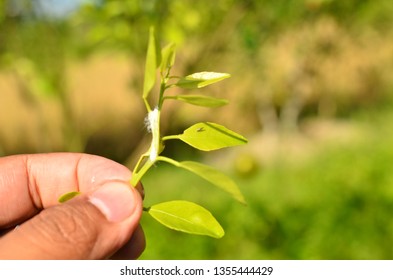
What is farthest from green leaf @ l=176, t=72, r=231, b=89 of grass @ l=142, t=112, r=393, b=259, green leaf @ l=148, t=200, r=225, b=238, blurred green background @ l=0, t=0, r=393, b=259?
grass @ l=142, t=112, r=393, b=259

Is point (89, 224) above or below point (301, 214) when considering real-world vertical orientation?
above

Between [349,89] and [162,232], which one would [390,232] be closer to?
[162,232]

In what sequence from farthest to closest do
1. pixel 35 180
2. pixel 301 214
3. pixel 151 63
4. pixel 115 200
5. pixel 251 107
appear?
pixel 251 107 → pixel 301 214 → pixel 35 180 → pixel 115 200 → pixel 151 63

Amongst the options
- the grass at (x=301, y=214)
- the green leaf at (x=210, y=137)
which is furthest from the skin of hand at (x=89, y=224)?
the grass at (x=301, y=214)

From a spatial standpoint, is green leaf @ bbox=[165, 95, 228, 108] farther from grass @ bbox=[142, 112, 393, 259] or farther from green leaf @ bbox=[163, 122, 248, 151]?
grass @ bbox=[142, 112, 393, 259]

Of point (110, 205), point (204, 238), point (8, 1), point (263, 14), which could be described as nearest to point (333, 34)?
point (263, 14)

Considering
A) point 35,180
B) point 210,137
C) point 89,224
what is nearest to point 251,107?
point 35,180

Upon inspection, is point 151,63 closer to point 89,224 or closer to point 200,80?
point 200,80
